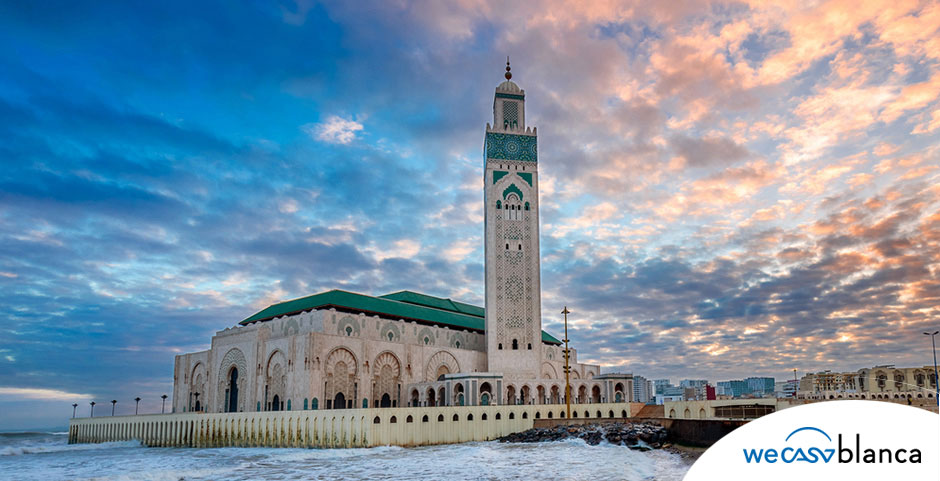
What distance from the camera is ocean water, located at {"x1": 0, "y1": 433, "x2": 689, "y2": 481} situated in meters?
22.6

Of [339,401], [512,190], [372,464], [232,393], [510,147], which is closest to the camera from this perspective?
[372,464]

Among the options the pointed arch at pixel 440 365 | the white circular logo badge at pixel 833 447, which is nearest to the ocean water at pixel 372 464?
the white circular logo badge at pixel 833 447

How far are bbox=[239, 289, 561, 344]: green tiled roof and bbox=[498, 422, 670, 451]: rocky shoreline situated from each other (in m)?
17.7

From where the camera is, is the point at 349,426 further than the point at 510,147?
No

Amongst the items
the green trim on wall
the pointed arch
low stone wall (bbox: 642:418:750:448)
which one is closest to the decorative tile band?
the green trim on wall

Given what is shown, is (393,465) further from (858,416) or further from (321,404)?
(858,416)

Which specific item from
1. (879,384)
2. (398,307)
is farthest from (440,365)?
(879,384)

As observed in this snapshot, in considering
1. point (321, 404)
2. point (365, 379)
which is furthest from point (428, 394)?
point (321, 404)

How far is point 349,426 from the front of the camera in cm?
3550

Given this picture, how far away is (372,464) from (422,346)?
26.4 metres

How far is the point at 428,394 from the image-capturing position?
50781 millimetres

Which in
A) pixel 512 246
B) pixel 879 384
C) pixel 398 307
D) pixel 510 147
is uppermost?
pixel 510 147

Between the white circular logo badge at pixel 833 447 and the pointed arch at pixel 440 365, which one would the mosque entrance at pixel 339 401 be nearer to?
the pointed arch at pixel 440 365

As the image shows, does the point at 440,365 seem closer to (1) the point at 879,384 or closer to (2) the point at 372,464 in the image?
(2) the point at 372,464
